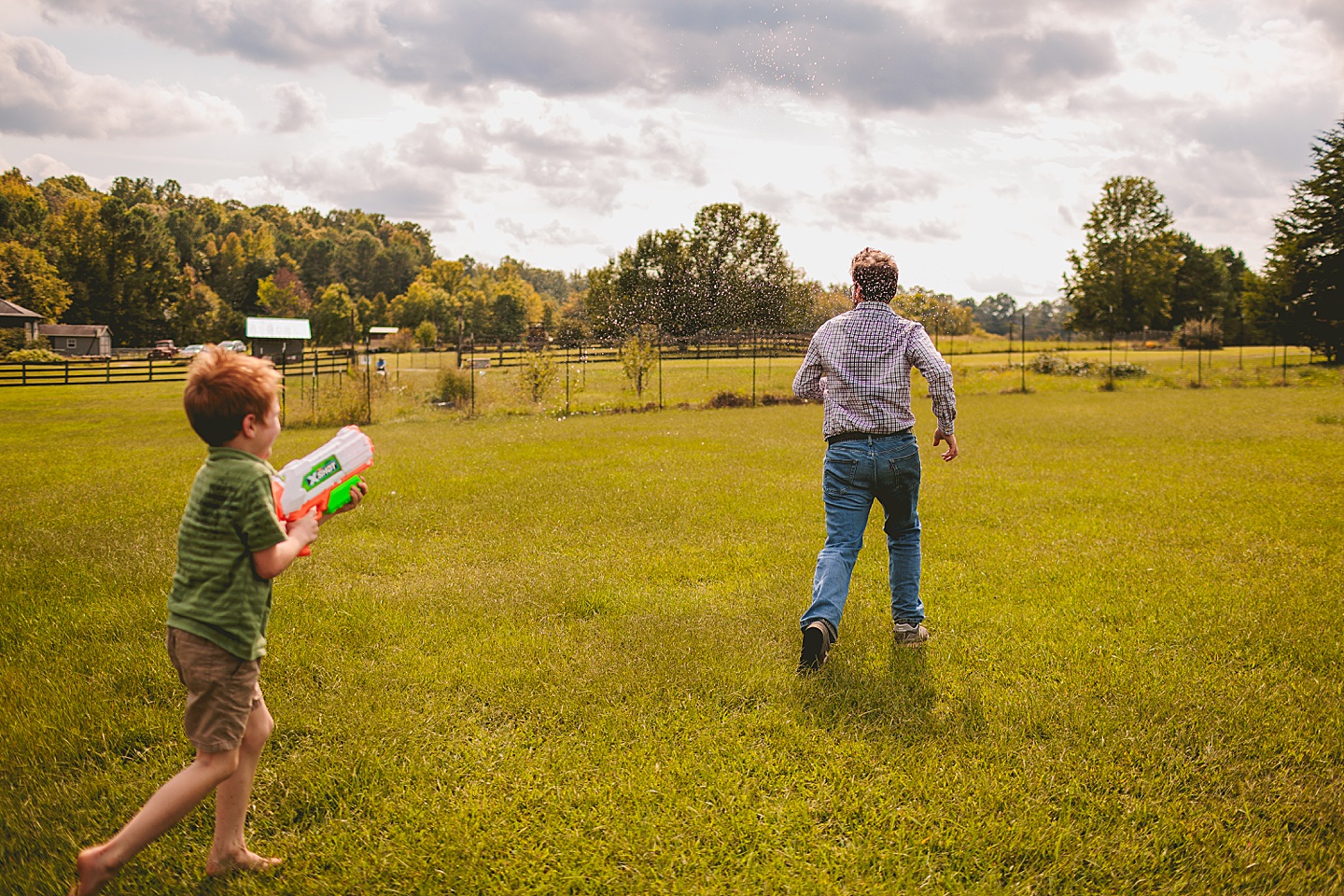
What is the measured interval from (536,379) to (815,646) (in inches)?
757

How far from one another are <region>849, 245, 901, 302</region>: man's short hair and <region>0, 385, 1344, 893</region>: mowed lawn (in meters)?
2.02

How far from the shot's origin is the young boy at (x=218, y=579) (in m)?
2.40

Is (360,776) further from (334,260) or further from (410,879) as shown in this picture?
(334,260)

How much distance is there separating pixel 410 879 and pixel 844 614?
3.27 m

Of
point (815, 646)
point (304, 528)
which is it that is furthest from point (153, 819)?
point (815, 646)

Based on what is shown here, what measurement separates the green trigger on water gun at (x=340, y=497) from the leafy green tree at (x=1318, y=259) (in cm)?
4708

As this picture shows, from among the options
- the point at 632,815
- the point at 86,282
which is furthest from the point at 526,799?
the point at 86,282

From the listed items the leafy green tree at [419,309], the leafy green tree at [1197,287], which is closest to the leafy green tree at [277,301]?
the leafy green tree at [419,309]

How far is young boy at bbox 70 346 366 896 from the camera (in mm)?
2400

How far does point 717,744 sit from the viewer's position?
357cm

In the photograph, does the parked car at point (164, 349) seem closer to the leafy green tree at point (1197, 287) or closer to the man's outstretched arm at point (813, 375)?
the man's outstretched arm at point (813, 375)

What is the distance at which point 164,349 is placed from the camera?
60.2 m

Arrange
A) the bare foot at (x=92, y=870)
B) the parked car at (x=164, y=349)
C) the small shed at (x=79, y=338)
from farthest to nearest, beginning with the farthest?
the small shed at (x=79, y=338), the parked car at (x=164, y=349), the bare foot at (x=92, y=870)

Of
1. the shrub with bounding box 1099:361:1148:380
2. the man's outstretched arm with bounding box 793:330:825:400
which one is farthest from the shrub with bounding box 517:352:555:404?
the shrub with bounding box 1099:361:1148:380
